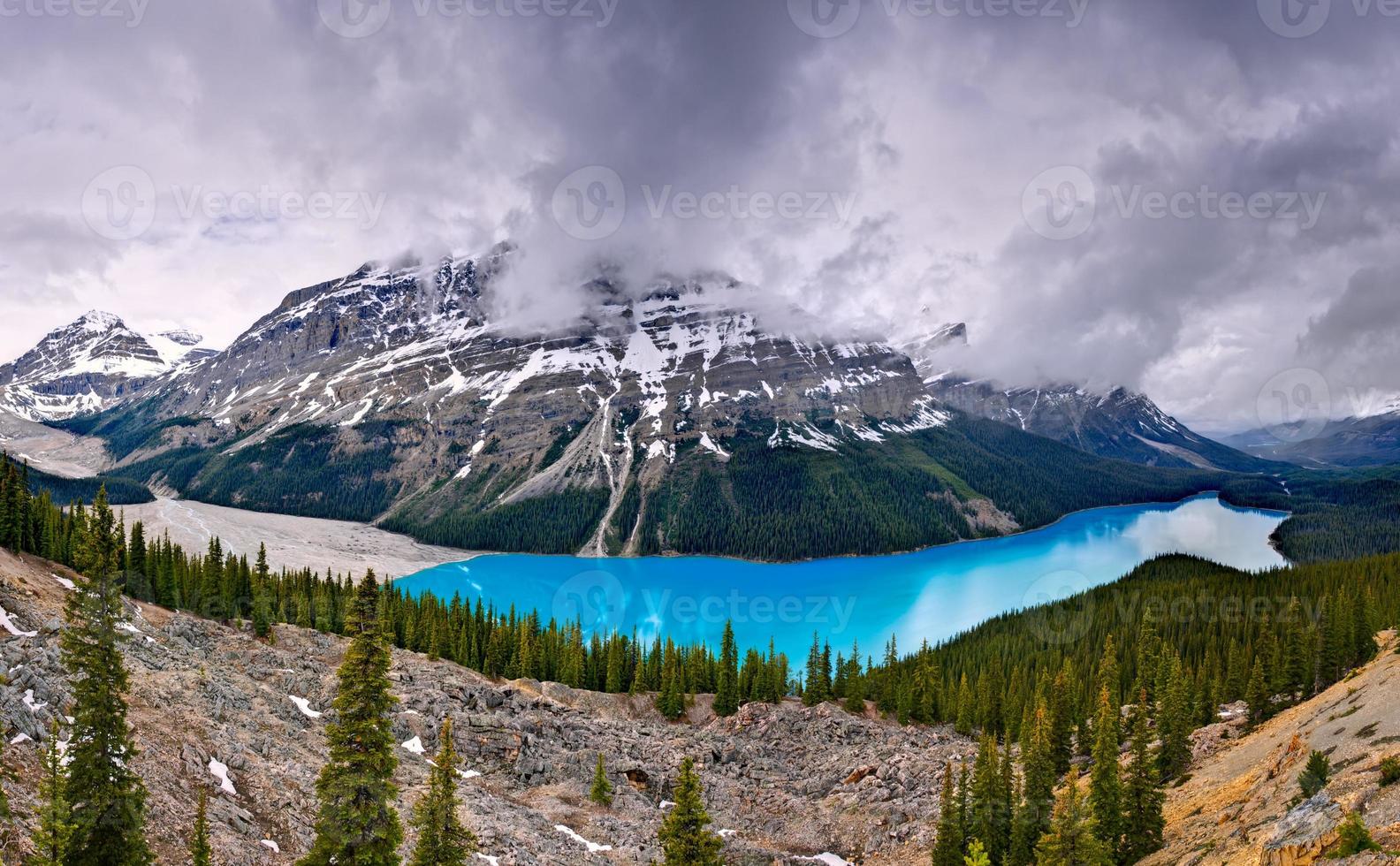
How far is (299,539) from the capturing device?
16075cm

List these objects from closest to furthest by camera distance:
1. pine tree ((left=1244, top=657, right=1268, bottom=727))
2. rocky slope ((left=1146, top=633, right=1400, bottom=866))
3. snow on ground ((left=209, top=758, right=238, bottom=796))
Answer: rocky slope ((left=1146, top=633, right=1400, bottom=866)) < snow on ground ((left=209, top=758, right=238, bottom=796)) < pine tree ((left=1244, top=657, right=1268, bottom=727))

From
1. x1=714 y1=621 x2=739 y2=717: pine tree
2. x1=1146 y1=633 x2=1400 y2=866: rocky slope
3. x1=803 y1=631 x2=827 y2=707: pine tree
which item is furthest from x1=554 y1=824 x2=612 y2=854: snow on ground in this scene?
x1=803 y1=631 x2=827 y2=707: pine tree

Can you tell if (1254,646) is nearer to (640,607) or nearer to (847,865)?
(847,865)

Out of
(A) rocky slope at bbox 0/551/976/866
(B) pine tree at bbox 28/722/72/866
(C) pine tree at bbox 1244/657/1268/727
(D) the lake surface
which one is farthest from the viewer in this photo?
(D) the lake surface

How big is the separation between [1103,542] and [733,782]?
17772 cm

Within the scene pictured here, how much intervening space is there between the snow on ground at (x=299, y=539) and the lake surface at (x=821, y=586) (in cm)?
1004

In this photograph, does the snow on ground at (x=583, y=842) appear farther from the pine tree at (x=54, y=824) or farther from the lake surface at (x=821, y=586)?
the lake surface at (x=821, y=586)

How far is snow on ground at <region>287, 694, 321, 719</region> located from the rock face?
39846mm

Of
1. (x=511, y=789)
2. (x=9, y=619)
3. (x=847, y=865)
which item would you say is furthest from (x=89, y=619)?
(x=847, y=865)

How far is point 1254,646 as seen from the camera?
185ft

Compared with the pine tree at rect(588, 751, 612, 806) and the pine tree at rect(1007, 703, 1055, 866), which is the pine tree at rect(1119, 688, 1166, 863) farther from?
the pine tree at rect(588, 751, 612, 806)

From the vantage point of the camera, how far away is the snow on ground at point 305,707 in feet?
117

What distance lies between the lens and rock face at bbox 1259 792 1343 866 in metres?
14.5

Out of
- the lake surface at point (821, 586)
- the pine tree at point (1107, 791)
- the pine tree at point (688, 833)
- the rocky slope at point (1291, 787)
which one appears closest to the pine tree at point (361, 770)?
the pine tree at point (688, 833)
